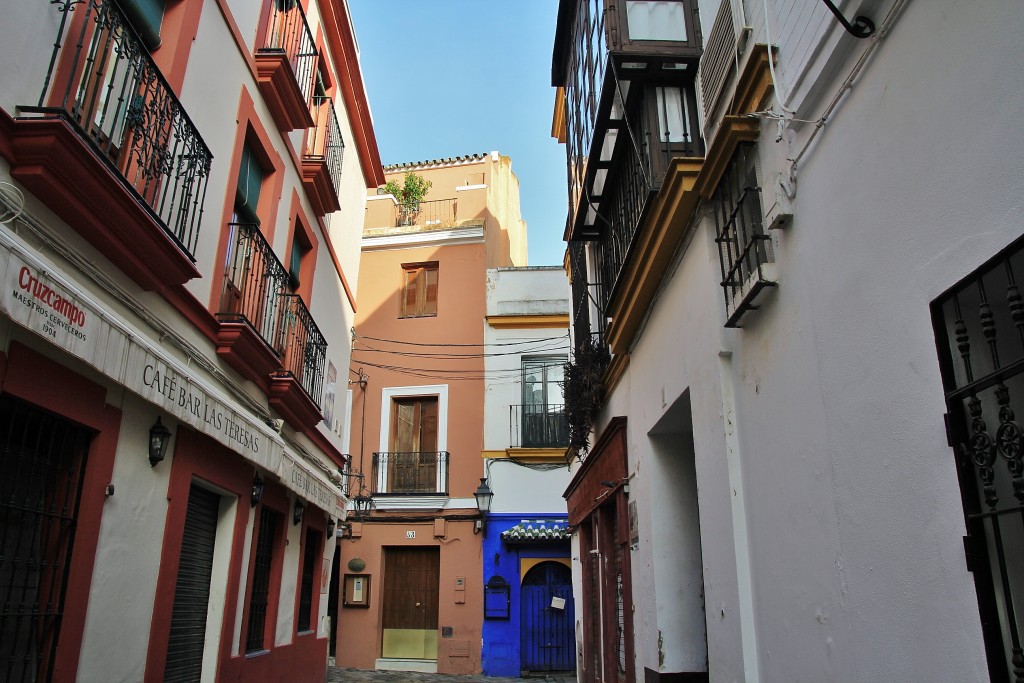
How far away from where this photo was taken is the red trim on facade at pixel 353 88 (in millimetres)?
10797

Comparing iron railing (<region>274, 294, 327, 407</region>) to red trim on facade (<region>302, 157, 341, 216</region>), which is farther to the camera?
red trim on facade (<region>302, 157, 341, 216</region>)

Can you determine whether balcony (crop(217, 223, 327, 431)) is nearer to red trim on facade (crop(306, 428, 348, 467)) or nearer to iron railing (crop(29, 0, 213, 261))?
red trim on facade (crop(306, 428, 348, 467))

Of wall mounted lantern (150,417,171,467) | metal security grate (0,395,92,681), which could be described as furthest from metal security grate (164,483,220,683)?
metal security grate (0,395,92,681)

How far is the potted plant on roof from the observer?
20.8 m

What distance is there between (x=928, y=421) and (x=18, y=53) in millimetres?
4596

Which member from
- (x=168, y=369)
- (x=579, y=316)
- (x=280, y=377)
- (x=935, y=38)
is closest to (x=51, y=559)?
(x=168, y=369)

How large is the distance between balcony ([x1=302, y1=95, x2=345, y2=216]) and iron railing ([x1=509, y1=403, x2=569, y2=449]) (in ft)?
24.9

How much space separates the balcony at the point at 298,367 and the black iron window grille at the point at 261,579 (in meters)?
1.21

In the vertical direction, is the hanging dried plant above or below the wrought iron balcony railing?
below

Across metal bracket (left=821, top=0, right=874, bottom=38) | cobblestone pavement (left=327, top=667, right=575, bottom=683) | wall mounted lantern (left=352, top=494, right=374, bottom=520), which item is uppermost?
metal bracket (left=821, top=0, right=874, bottom=38)

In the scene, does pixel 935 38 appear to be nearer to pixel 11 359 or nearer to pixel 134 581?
pixel 11 359

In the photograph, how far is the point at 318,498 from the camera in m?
9.44

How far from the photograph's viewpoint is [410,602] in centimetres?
1694

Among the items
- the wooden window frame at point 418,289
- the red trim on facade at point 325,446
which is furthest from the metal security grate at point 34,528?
the wooden window frame at point 418,289
